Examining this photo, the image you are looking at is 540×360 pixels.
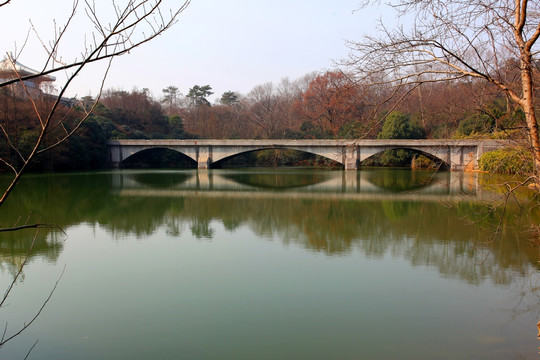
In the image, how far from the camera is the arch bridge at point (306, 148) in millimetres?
31542

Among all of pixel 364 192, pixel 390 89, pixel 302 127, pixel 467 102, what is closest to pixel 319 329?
pixel 390 89

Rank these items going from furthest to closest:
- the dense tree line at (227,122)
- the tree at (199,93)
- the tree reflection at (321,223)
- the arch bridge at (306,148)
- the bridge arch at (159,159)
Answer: the tree at (199,93) < the bridge arch at (159,159) < the arch bridge at (306,148) < the dense tree line at (227,122) < the tree reflection at (321,223)

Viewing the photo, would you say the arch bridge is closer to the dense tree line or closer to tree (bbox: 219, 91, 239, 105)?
the dense tree line

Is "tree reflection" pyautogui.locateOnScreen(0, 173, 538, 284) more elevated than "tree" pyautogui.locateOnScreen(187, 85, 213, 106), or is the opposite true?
"tree" pyautogui.locateOnScreen(187, 85, 213, 106)

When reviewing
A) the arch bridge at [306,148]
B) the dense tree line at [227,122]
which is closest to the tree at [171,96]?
the dense tree line at [227,122]

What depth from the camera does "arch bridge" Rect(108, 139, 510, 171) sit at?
3154cm

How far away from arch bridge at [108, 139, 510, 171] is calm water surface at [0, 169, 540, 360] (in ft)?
66.5

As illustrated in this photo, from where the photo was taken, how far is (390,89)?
4711mm

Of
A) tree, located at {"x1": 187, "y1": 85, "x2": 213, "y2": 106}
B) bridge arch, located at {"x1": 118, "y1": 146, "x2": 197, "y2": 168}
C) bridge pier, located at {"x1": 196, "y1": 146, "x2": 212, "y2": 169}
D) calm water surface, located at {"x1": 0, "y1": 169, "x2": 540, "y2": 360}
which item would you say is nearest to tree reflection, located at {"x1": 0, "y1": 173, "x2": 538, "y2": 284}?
calm water surface, located at {"x1": 0, "y1": 169, "x2": 540, "y2": 360}

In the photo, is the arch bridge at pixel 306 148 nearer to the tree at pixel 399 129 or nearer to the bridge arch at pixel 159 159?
the bridge arch at pixel 159 159

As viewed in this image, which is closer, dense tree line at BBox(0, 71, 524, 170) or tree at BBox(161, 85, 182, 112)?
dense tree line at BBox(0, 71, 524, 170)

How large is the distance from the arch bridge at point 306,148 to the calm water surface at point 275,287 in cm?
2026

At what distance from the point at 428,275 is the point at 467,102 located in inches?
114

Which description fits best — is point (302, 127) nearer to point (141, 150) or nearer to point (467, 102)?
point (141, 150)
